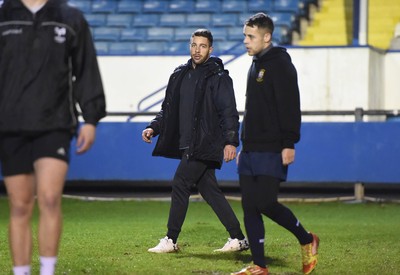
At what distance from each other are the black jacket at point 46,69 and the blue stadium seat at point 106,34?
541 inches

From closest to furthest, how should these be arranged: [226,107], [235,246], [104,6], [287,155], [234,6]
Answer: [287,155], [226,107], [235,246], [234,6], [104,6]

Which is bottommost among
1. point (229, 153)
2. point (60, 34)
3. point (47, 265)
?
point (47, 265)

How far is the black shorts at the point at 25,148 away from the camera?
5.78 meters

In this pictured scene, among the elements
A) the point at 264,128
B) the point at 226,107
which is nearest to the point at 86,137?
the point at 264,128

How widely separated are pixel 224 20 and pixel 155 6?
1619mm

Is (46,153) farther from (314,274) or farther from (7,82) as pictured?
(314,274)

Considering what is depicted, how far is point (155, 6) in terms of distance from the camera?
20.4m

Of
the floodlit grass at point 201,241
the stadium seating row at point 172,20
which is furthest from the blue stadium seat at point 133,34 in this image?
the floodlit grass at point 201,241

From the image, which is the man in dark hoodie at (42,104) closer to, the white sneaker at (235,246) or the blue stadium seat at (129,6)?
the white sneaker at (235,246)

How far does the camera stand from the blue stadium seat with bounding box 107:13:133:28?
20062mm

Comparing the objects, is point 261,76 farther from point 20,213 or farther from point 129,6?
point 129,6

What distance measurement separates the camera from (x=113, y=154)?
15.8 metres

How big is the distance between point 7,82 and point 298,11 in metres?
14.6

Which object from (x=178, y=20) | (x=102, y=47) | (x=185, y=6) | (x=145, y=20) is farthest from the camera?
(x=185, y=6)
